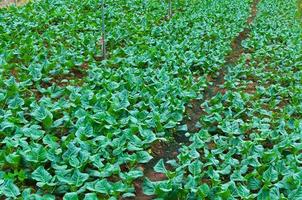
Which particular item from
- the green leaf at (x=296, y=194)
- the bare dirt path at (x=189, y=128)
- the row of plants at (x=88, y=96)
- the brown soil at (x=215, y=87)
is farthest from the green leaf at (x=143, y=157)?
the green leaf at (x=296, y=194)

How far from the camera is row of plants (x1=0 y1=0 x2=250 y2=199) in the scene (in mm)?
4699

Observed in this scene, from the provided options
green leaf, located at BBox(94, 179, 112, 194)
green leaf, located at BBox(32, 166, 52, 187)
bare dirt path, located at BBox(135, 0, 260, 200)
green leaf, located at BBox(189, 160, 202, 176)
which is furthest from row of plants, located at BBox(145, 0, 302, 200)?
green leaf, located at BBox(32, 166, 52, 187)

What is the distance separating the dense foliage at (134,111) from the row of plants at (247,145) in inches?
0.6

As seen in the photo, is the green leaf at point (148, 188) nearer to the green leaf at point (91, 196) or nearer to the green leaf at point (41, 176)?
the green leaf at point (91, 196)

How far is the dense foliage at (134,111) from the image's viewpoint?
15.3ft

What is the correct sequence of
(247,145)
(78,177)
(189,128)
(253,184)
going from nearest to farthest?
(78,177)
(253,184)
(247,145)
(189,128)

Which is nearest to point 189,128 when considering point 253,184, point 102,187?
point 253,184

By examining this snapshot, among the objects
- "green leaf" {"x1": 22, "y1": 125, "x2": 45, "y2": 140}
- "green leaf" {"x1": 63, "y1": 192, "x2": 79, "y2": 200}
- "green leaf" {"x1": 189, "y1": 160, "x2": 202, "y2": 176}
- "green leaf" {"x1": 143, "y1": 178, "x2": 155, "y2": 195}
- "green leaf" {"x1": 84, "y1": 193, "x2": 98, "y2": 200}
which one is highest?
"green leaf" {"x1": 22, "y1": 125, "x2": 45, "y2": 140}

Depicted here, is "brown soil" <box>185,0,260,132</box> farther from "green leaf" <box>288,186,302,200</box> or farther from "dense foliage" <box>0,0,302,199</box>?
"green leaf" <box>288,186,302,200</box>

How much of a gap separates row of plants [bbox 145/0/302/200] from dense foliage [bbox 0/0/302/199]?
17 mm

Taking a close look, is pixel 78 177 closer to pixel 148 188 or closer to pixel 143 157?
pixel 148 188

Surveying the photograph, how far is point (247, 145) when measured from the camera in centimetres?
551

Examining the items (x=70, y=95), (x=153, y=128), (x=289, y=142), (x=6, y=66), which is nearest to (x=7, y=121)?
(x=70, y=95)

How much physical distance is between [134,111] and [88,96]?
2.50 feet
